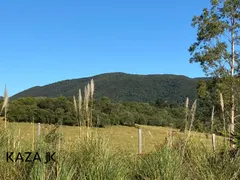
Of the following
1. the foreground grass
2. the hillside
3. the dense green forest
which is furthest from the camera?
the hillside

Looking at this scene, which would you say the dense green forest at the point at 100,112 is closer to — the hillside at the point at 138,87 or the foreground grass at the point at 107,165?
the foreground grass at the point at 107,165

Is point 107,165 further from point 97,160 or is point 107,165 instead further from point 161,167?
point 161,167

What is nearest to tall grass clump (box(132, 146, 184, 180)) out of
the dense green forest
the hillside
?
the dense green forest

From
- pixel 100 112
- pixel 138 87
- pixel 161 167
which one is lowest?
pixel 161 167

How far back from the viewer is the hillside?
303 ft

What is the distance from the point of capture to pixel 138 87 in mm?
103625

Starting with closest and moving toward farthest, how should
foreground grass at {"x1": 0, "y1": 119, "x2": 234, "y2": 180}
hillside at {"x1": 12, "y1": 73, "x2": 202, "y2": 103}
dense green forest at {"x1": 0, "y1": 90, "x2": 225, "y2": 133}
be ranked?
foreground grass at {"x1": 0, "y1": 119, "x2": 234, "y2": 180} → dense green forest at {"x1": 0, "y1": 90, "x2": 225, "y2": 133} → hillside at {"x1": 12, "y1": 73, "x2": 202, "y2": 103}

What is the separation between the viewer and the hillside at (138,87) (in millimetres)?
92438

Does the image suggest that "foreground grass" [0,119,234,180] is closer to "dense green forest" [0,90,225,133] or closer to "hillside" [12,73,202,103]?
"dense green forest" [0,90,225,133]

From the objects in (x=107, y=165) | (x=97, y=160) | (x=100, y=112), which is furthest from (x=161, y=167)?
(x=100, y=112)

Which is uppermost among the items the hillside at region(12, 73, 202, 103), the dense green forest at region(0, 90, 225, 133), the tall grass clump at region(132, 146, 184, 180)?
the hillside at region(12, 73, 202, 103)

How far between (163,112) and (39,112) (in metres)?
20.3

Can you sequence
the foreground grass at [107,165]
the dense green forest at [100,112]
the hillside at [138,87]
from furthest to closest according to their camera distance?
1. the hillside at [138,87]
2. the dense green forest at [100,112]
3. the foreground grass at [107,165]

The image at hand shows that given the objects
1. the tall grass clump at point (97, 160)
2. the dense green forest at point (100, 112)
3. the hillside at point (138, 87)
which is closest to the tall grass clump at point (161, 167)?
the tall grass clump at point (97, 160)
